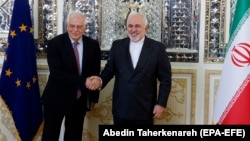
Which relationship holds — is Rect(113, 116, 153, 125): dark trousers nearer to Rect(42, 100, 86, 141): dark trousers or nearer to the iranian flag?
Rect(42, 100, 86, 141): dark trousers

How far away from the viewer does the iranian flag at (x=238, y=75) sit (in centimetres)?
277

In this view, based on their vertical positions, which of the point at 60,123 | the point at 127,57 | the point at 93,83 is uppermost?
the point at 127,57

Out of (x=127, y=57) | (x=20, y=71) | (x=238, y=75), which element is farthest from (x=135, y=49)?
(x=20, y=71)

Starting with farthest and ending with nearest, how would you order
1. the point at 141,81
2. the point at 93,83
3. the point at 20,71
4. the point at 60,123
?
the point at 20,71, the point at 60,123, the point at 93,83, the point at 141,81

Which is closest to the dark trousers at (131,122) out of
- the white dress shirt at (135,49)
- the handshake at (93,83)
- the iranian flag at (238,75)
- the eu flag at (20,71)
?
the handshake at (93,83)

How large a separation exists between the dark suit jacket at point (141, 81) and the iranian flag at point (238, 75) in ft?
1.47

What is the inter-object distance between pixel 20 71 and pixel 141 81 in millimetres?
1188

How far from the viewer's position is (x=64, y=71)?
2.89 metres

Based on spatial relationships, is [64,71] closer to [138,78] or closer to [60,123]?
[60,123]

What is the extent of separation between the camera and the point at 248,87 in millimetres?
2766

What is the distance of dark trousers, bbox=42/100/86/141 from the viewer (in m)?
2.98

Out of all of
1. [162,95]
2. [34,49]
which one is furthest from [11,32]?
[162,95]

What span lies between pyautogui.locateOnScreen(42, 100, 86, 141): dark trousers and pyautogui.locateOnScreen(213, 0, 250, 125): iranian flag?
3.63 feet

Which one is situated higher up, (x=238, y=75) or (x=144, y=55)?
(x=144, y=55)
